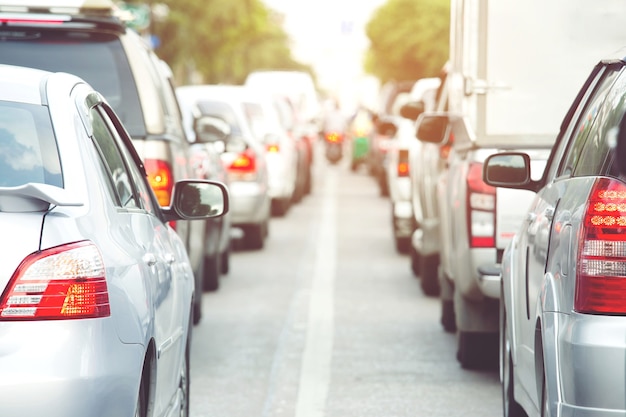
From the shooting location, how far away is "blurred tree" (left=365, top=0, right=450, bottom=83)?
72812 millimetres

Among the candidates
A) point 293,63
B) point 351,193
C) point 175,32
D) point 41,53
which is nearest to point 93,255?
point 41,53

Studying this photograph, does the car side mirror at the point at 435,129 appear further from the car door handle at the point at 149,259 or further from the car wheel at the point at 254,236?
the car wheel at the point at 254,236

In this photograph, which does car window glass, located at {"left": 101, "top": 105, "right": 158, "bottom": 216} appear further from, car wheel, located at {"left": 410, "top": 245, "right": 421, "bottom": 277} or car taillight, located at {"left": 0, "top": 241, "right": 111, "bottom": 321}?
car wheel, located at {"left": 410, "top": 245, "right": 421, "bottom": 277}

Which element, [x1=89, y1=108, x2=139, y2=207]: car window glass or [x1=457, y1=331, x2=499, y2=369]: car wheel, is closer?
[x1=89, y1=108, x2=139, y2=207]: car window glass

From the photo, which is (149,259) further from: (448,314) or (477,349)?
(448,314)

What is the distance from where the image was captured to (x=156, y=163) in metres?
9.12

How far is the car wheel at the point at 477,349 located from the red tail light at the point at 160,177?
1.89 meters

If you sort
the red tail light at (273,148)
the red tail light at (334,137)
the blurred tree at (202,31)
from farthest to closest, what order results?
the blurred tree at (202,31) < the red tail light at (334,137) < the red tail light at (273,148)

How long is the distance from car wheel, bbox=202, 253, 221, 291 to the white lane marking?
82 cm

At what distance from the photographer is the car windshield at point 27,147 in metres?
4.73

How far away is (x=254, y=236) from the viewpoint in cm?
1723

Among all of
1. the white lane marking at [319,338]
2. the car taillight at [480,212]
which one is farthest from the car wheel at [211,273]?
the car taillight at [480,212]

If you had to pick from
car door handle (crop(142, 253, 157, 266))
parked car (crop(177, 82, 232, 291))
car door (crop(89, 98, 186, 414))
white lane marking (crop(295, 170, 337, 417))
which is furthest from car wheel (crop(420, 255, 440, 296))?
car door handle (crop(142, 253, 157, 266))

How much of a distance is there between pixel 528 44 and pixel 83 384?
5.32m
